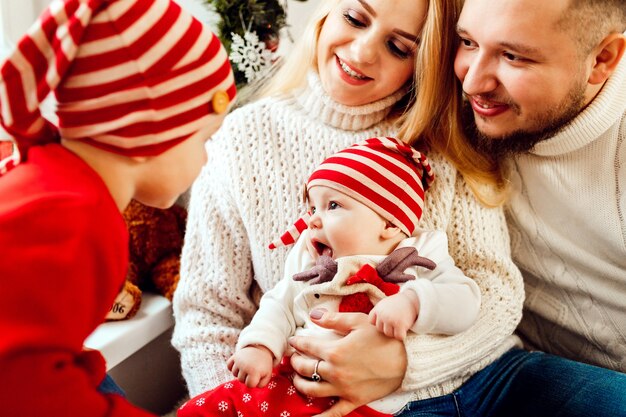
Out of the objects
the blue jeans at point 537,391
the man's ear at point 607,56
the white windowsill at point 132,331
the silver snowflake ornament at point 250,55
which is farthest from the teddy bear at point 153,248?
the man's ear at point 607,56

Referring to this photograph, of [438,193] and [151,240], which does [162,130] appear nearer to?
[438,193]

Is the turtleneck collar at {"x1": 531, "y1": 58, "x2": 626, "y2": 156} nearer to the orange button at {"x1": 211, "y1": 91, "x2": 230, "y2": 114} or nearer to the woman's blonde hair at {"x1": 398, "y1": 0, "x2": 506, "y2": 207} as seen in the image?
the woman's blonde hair at {"x1": 398, "y1": 0, "x2": 506, "y2": 207}

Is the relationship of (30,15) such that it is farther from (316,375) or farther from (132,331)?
(316,375)

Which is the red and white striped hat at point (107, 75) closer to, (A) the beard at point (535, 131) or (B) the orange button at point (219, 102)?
(B) the orange button at point (219, 102)

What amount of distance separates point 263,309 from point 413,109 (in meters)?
0.54

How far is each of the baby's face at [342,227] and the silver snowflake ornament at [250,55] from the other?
52 cm

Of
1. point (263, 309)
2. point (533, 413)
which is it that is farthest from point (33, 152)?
point (533, 413)

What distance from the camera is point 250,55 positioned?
152 cm

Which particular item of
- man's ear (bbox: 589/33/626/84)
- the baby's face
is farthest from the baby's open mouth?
man's ear (bbox: 589/33/626/84)

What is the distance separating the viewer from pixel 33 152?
2.53 feet

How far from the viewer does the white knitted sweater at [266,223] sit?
1.30 meters

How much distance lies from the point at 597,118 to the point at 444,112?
1.02ft

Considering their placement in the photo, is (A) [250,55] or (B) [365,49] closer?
(B) [365,49]

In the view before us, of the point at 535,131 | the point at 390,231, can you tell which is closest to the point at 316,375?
the point at 390,231
